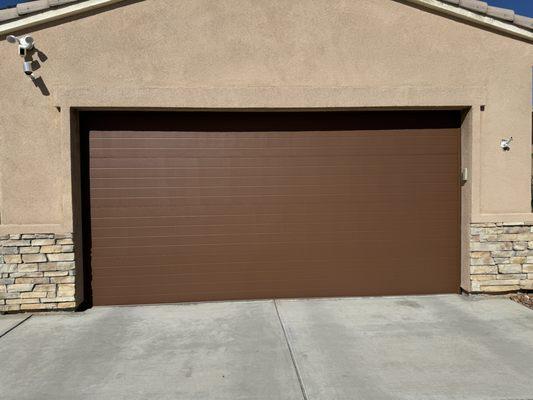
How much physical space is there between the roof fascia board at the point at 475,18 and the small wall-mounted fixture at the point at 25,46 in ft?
16.9

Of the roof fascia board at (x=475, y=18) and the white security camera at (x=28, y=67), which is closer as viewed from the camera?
the white security camera at (x=28, y=67)

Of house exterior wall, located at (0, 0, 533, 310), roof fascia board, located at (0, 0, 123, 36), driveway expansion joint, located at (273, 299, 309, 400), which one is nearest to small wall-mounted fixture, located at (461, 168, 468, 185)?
house exterior wall, located at (0, 0, 533, 310)

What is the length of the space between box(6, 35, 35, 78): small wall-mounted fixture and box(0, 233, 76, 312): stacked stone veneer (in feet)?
7.15

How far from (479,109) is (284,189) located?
3.00 m

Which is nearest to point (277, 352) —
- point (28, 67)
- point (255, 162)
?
point (255, 162)

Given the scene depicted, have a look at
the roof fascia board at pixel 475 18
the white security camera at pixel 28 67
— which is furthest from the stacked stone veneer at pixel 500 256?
the white security camera at pixel 28 67

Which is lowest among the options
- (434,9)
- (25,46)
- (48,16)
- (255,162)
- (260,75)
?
(255,162)

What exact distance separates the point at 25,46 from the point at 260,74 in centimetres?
304

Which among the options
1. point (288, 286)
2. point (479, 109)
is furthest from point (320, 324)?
point (479, 109)

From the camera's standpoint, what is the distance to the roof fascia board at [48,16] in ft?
18.1

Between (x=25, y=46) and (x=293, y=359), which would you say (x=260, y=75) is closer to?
(x=25, y=46)

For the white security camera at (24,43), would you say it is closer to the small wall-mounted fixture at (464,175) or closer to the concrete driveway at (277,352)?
the concrete driveway at (277,352)

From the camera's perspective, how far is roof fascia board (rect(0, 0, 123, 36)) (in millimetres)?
5523

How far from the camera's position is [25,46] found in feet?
17.8
